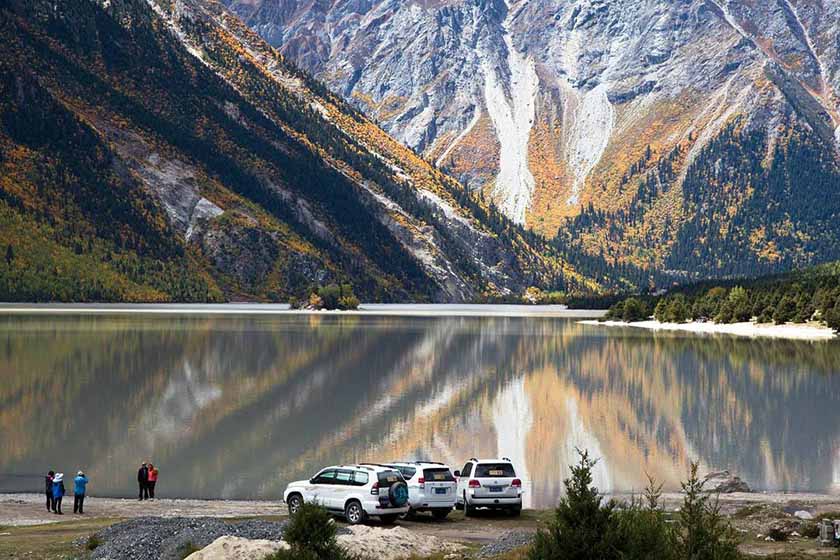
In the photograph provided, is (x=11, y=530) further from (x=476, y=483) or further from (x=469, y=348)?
(x=469, y=348)

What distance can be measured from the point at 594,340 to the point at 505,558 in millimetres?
126952

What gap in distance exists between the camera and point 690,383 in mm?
95500

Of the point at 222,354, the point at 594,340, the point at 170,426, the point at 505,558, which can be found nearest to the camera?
the point at 505,558

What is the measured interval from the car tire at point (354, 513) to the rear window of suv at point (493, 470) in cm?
535

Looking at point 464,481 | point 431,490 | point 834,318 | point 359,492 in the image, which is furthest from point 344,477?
point 834,318

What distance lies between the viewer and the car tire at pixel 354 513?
3790 centimetres

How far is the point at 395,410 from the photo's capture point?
77.0 meters

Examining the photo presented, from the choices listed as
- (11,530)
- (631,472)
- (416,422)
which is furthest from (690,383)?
(11,530)

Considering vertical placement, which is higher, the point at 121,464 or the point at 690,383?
the point at 690,383

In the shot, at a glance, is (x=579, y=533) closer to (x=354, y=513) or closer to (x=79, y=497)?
(x=354, y=513)

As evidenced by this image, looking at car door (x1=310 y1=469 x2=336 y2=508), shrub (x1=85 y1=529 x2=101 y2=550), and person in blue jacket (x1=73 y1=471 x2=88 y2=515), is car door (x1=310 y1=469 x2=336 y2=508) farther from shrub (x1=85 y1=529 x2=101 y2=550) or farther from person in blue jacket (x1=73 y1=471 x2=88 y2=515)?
person in blue jacket (x1=73 y1=471 x2=88 y2=515)

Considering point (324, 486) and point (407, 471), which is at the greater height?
point (407, 471)

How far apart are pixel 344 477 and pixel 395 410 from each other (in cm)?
3813

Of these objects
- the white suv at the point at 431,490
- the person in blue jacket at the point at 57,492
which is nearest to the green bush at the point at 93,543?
the person in blue jacket at the point at 57,492
